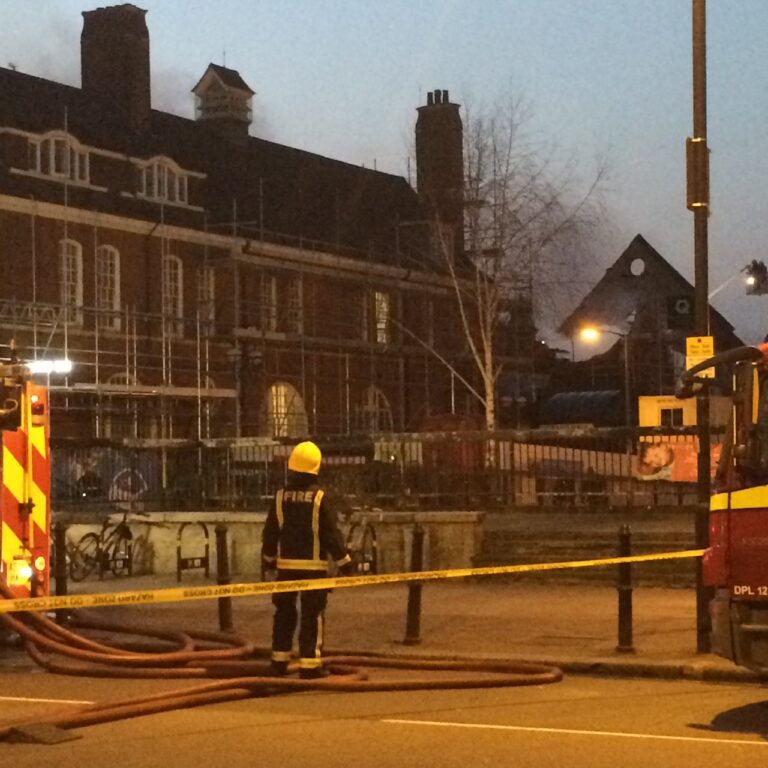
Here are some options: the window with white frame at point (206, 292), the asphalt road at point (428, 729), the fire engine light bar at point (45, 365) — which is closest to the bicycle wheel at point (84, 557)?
the fire engine light bar at point (45, 365)

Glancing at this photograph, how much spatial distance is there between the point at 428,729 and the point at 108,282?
35937 mm

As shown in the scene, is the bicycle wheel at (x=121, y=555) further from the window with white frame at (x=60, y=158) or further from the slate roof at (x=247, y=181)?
the window with white frame at (x=60, y=158)

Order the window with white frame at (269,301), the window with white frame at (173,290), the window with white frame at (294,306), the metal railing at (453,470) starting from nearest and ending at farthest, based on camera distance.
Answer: the metal railing at (453,470) → the window with white frame at (173,290) → the window with white frame at (269,301) → the window with white frame at (294,306)

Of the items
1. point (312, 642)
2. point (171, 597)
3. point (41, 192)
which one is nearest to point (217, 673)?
point (312, 642)

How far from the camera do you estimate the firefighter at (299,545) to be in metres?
11.2

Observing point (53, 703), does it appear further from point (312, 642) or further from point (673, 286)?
point (673, 286)

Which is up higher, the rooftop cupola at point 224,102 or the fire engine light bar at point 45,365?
the rooftop cupola at point 224,102

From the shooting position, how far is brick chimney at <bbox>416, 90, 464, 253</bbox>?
→ 137 ft

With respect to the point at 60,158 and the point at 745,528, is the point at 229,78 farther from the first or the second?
the point at 745,528

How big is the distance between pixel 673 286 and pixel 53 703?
64505 mm

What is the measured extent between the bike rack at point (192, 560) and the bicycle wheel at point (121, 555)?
73 centimetres

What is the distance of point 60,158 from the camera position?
143 feet

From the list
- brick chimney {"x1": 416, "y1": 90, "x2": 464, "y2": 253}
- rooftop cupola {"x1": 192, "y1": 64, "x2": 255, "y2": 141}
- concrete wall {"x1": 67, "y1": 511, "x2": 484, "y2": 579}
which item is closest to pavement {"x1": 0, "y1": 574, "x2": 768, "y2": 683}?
concrete wall {"x1": 67, "y1": 511, "x2": 484, "y2": 579}

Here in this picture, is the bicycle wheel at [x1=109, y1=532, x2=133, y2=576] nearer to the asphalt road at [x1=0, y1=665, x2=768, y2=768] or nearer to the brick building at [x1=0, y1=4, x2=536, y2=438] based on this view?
the asphalt road at [x1=0, y1=665, x2=768, y2=768]
